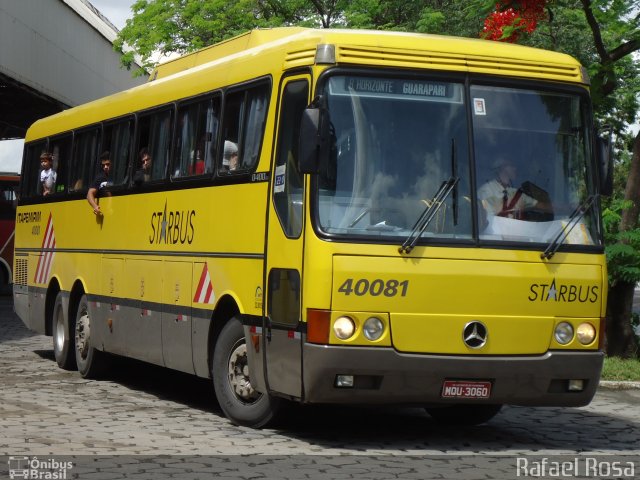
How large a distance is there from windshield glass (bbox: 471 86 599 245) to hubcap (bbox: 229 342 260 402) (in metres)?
2.34

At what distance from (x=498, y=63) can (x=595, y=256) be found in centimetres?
170

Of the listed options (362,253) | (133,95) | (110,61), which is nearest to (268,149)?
(362,253)

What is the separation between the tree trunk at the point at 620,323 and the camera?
18.0 metres

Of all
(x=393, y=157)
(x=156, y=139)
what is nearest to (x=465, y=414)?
(x=393, y=157)

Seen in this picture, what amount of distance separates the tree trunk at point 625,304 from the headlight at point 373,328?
821 centimetres

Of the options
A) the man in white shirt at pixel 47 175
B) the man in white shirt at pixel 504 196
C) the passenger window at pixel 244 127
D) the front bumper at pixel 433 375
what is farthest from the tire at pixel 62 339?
the man in white shirt at pixel 504 196

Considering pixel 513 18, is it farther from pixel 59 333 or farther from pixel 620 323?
pixel 59 333

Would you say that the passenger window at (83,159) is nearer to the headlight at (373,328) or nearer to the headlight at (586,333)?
the headlight at (373,328)

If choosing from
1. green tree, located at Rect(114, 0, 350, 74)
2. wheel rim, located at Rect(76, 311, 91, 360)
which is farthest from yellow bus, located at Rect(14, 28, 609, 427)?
green tree, located at Rect(114, 0, 350, 74)

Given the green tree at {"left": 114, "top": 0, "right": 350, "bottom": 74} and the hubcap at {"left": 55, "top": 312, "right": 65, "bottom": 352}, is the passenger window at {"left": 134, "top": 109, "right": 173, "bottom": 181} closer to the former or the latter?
the hubcap at {"left": 55, "top": 312, "right": 65, "bottom": 352}

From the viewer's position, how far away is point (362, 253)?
407 inches

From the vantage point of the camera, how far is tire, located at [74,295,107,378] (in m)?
16.0

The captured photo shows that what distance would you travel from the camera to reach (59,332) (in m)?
17.4

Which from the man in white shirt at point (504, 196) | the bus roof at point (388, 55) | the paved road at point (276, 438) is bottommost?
the paved road at point (276, 438)
